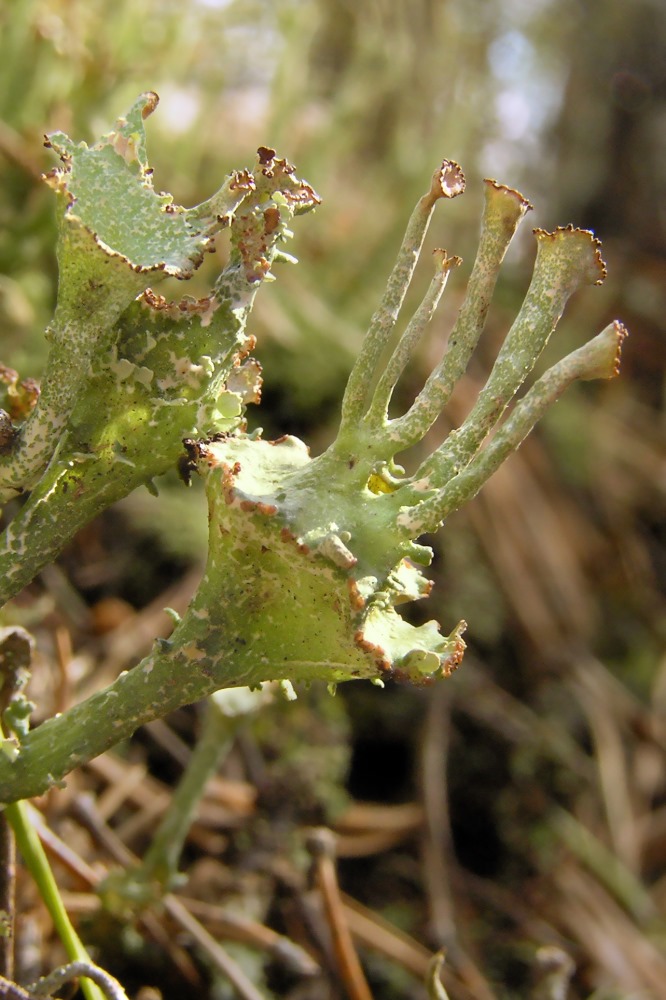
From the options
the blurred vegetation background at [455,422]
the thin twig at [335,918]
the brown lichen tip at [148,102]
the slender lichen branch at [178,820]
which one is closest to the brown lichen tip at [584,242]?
the brown lichen tip at [148,102]

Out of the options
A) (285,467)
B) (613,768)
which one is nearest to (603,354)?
(285,467)

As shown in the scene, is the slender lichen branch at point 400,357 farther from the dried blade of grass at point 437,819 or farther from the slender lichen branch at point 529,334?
the dried blade of grass at point 437,819

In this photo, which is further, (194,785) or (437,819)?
(437,819)

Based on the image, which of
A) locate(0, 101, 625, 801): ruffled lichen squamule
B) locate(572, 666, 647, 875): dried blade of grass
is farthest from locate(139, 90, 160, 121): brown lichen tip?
locate(572, 666, 647, 875): dried blade of grass

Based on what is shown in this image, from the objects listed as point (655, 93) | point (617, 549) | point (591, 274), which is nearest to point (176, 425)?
point (591, 274)

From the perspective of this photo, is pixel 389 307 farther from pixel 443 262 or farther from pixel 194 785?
pixel 194 785

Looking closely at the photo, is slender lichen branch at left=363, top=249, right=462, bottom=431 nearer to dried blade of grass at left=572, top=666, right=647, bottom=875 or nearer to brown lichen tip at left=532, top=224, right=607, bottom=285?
brown lichen tip at left=532, top=224, right=607, bottom=285
